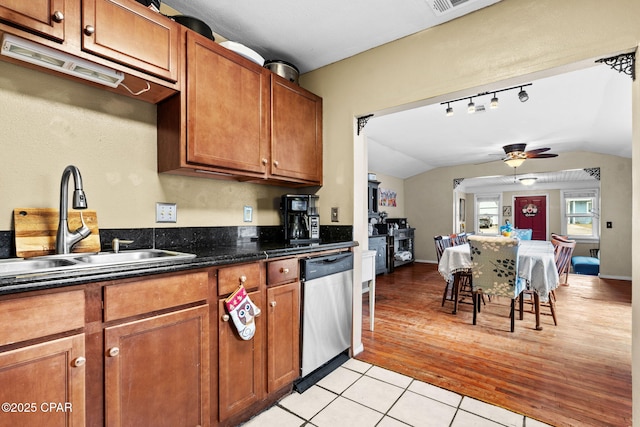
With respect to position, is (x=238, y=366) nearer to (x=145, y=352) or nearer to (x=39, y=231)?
(x=145, y=352)

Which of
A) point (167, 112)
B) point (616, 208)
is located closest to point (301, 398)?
point (167, 112)

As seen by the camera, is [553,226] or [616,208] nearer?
[616,208]

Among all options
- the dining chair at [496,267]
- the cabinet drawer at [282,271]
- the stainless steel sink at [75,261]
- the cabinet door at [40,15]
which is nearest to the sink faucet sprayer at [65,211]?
the stainless steel sink at [75,261]

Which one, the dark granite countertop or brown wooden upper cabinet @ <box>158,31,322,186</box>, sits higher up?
brown wooden upper cabinet @ <box>158,31,322,186</box>

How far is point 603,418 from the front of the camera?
1.73 metres

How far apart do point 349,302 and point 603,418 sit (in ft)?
5.21

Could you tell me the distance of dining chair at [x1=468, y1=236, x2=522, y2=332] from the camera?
9.76 ft

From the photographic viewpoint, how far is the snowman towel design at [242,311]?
60.8 inches

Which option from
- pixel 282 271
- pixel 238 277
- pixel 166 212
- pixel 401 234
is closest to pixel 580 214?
pixel 401 234

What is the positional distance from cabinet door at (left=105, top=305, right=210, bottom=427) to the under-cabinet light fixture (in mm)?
1160

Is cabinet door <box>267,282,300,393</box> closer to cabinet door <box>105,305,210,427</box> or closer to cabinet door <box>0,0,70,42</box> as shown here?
cabinet door <box>105,305,210,427</box>

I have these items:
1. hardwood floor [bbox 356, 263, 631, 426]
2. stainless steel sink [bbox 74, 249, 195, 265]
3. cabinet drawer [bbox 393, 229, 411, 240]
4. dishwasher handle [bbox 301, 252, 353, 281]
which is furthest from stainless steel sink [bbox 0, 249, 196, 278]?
cabinet drawer [bbox 393, 229, 411, 240]

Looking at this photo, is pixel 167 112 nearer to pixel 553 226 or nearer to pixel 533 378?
pixel 533 378

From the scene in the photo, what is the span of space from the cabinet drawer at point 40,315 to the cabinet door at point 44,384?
43 mm
